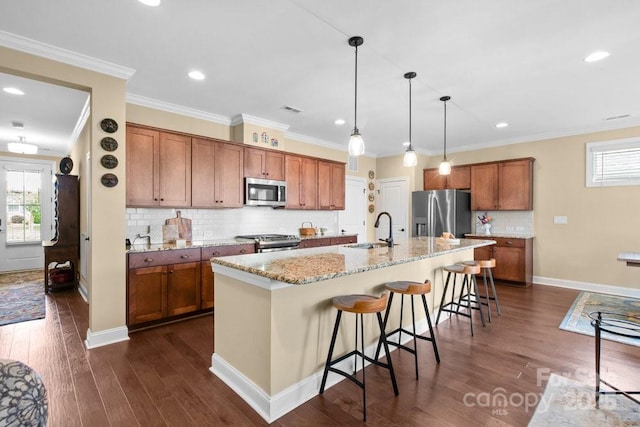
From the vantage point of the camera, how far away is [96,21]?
2355mm

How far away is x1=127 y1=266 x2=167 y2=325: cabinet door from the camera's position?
3.25m

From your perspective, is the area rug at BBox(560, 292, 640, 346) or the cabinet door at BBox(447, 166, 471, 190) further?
the cabinet door at BBox(447, 166, 471, 190)

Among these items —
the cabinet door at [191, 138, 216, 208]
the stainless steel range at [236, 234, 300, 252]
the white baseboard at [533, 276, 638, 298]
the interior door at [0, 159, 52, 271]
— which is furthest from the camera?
the interior door at [0, 159, 52, 271]

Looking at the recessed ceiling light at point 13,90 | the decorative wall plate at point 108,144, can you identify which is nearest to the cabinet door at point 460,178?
the decorative wall plate at point 108,144

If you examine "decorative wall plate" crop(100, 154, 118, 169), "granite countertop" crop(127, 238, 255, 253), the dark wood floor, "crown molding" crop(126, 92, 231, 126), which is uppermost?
"crown molding" crop(126, 92, 231, 126)

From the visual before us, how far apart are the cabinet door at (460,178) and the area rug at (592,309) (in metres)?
2.68

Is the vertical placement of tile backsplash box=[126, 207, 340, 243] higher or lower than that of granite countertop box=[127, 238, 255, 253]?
higher

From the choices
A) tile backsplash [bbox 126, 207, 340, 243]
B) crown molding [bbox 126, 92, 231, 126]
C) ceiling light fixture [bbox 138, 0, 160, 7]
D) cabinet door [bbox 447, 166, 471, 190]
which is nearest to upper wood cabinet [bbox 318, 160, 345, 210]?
tile backsplash [bbox 126, 207, 340, 243]

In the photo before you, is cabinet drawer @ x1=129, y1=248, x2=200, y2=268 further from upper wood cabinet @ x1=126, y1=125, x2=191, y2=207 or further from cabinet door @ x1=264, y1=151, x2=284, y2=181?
cabinet door @ x1=264, y1=151, x2=284, y2=181

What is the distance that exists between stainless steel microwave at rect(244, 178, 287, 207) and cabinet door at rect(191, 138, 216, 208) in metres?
0.53

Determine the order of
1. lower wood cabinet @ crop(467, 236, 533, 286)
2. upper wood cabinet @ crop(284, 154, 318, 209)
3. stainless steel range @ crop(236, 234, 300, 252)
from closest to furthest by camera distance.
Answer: stainless steel range @ crop(236, 234, 300, 252) → upper wood cabinet @ crop(284, 154, 318, 209) → lower wood cabinet @ crop(467, 236, 533, 286)

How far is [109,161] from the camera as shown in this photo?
308cm

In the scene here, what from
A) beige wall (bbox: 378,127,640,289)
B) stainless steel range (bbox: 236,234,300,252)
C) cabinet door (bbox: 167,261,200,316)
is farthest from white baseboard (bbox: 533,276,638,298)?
cabinet door (bbox: 167,261,200,316)

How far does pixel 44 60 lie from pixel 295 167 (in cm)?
330
